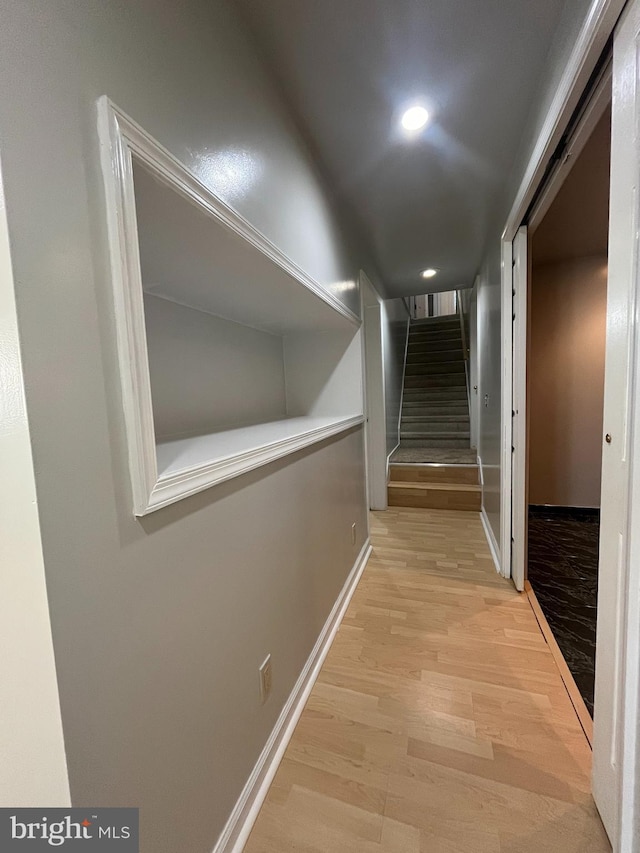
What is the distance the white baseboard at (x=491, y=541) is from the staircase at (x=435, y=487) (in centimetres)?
28

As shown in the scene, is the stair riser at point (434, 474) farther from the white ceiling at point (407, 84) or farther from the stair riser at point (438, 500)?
the white ceiling at point (407, 84)

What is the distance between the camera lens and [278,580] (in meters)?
1.23

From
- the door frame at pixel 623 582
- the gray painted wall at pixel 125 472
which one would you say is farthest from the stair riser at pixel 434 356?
the gray painted wall at pixel 125 472

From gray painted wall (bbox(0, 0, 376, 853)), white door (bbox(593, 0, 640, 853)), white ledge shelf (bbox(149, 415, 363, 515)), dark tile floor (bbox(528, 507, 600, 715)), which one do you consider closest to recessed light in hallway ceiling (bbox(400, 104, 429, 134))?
gray painted wall (bbox(0, 0, 376, 853))

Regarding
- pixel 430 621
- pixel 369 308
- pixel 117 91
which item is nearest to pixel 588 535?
pixel 430 621

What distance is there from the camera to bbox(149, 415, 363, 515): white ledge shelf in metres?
0.70

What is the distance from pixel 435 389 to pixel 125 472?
581 cm

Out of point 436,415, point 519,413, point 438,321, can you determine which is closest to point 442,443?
point 436,415

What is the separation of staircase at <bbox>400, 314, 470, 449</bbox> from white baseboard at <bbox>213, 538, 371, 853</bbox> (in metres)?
3.71

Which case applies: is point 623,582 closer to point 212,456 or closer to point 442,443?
point 212,456

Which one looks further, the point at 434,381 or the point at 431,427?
the point at 434,381
